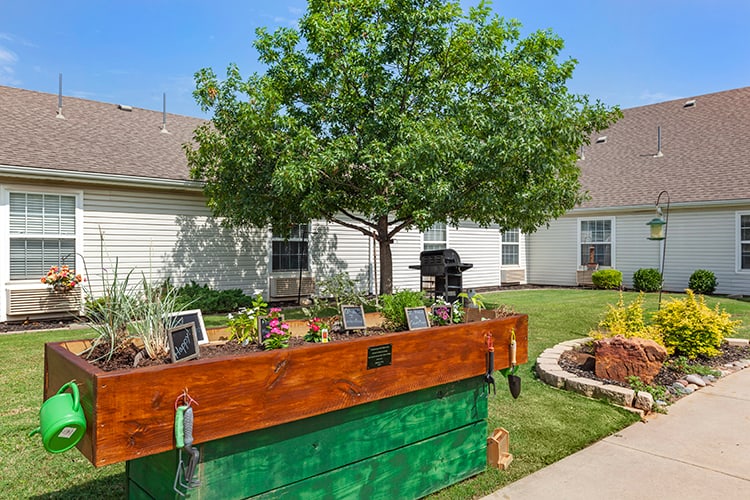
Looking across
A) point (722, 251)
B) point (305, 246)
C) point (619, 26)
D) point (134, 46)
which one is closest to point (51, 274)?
point (305, 246)

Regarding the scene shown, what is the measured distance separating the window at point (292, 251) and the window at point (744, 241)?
11.3m

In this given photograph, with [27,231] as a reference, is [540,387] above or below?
below

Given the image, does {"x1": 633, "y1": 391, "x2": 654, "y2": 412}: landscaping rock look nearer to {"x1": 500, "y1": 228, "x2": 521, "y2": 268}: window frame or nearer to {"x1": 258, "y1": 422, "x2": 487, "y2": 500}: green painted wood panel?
{"x1": 258, "y1": 422, "x2": 487, "y2": 500}: green painted wood panel

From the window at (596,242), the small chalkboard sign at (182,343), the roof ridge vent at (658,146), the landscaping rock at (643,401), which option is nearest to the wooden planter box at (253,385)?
the small chalkboard sign at (182,343)

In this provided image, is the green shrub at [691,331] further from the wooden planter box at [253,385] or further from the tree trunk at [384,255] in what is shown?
the tree trunk at [384,255]

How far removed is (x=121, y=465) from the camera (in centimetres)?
315

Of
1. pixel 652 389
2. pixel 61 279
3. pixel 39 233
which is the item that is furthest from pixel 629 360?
pixel 39 233

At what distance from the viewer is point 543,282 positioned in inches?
683

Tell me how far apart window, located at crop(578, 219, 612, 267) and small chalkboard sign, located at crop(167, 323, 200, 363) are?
15.9m

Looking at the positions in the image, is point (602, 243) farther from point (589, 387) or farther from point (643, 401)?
point (643, 401)

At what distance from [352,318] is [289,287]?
854 cm

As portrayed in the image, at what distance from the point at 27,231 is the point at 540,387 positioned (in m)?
8.29

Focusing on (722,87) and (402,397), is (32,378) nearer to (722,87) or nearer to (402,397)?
A: (402,397)

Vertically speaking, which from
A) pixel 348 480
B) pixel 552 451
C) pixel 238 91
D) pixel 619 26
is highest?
pixel 619 26
